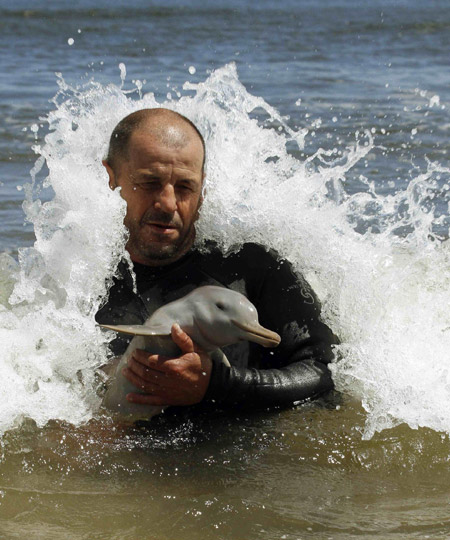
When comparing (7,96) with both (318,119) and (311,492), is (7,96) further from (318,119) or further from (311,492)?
(311,492)

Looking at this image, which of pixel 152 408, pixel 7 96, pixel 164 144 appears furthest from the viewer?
pixel 7 96

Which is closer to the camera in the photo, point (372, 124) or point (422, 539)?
point (422, 539)

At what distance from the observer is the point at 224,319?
371 centimetres

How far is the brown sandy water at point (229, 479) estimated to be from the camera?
3.49 m

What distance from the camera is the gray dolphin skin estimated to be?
146 inches

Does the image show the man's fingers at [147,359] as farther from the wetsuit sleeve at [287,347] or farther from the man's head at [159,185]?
the man's head at [159,185]

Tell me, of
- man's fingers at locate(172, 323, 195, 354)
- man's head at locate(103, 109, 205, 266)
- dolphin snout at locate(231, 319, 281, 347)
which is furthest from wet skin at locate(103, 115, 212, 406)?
dolphin snout at locate(231, 319, 281, 347)

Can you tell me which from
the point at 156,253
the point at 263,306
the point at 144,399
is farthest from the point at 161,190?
the point at 144,399

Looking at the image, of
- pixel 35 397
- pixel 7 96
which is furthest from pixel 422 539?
pixel 7 96

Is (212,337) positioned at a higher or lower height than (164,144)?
lower

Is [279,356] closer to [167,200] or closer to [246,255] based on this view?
[246,255]

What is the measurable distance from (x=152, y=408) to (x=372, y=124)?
723cm

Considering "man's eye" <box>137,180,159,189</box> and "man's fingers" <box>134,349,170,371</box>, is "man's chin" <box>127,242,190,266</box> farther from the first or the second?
"man's fingers" <box>134,349,170,371</box>

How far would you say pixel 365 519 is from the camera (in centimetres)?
355
